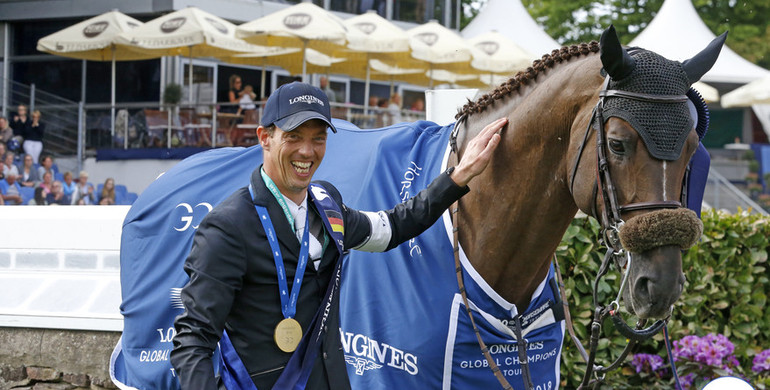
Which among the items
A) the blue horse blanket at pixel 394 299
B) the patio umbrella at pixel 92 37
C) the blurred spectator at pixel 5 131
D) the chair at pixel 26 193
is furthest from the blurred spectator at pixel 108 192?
the blue horse blanket at pixel 394 299

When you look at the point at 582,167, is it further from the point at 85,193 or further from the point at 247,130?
the point at 247,130

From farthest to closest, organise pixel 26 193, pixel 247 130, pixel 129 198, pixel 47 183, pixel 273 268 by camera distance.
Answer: pixel 247 130 → pixel 129 198 → pixel 47 183 → pixel 26 193 → pixel 273 268

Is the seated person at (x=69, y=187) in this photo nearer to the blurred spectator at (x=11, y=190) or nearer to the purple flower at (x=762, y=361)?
the blurred spectator at (x=11, y=190)

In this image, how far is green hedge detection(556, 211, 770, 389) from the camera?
5.51 m

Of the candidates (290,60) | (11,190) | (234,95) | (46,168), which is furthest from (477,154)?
(290,60)

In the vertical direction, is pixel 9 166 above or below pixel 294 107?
below

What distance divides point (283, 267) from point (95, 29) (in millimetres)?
15010

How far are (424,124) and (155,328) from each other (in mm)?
1862

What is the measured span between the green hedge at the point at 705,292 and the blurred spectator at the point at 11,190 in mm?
8862

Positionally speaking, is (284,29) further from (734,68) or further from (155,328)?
(734,68)

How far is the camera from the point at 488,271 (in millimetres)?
3602

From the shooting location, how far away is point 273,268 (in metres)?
2.81

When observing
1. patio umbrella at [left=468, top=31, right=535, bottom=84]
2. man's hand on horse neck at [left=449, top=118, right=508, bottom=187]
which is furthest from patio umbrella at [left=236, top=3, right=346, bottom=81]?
man's hand on horse neck at [left=449, top=118, right=508, bottom=187]

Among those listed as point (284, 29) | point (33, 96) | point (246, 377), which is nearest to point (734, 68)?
point (284, 29)
